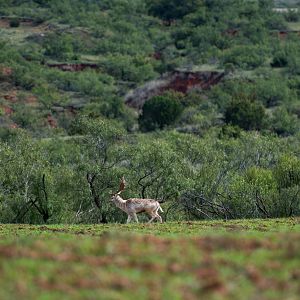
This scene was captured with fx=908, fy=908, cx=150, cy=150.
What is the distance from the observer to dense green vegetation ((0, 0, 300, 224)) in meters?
40.9

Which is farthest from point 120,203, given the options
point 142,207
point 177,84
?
point 177,84

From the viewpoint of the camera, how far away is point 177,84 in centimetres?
13088

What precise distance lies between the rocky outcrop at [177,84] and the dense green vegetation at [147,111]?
5.82 ft

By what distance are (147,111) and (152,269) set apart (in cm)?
9289

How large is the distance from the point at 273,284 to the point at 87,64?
5423 inches

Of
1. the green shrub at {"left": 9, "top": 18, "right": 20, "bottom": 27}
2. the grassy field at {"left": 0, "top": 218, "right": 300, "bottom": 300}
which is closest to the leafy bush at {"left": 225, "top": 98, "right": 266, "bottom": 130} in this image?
the green shrub at {"left": 9, "top": 18, "right": 20, "bottom": 27}

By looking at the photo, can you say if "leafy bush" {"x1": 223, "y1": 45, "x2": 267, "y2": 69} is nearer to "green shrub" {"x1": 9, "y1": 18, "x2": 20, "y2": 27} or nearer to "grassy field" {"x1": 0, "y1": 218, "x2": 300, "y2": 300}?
"green shrub" {"x1": 9, "y1": 18, "x2": 20, "y2": 27}

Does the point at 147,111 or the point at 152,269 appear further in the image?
the point at 147,111

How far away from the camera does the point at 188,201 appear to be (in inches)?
1603

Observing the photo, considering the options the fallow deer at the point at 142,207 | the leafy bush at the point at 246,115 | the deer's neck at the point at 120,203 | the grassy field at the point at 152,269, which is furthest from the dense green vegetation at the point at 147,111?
the grassy field at the point at 152,269

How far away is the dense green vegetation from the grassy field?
22.6 meters

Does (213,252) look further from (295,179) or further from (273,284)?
(295,179)

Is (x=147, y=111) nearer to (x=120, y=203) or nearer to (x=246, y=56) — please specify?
(x=246, y=56)

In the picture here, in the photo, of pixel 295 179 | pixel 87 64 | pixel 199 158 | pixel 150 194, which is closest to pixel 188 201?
pixel 150 194
